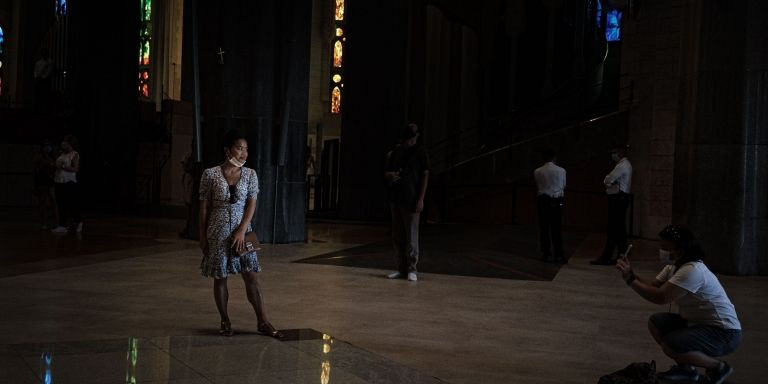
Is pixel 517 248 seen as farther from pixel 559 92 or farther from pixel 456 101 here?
pixel 456 101

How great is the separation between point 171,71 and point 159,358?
42.4m

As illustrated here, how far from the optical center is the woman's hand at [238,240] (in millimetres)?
7426

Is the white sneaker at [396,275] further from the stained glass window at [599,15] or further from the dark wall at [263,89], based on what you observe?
the stained glass window at [599,15]

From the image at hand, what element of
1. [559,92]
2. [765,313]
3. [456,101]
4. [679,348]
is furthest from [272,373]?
[456,101]

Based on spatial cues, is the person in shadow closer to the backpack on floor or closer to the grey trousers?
the backpack on floor

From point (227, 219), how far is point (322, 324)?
5.13 feet

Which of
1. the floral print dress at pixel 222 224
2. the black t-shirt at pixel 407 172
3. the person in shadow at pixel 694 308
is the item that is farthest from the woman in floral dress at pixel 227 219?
the black t-shirt at pixel 407 172

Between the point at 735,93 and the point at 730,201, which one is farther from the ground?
the point at 735,93

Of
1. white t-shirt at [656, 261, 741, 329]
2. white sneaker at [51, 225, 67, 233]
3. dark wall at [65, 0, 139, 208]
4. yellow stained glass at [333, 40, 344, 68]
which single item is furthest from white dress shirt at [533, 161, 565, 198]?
yellow stained glass at [333, 40, 344, 68]

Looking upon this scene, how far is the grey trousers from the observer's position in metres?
11.7

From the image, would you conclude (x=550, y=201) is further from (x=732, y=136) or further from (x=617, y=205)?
(x=732, y=136)

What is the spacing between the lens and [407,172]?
11.7 m

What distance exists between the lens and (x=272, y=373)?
20.9ft

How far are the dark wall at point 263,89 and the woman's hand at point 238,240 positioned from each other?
847 cm
